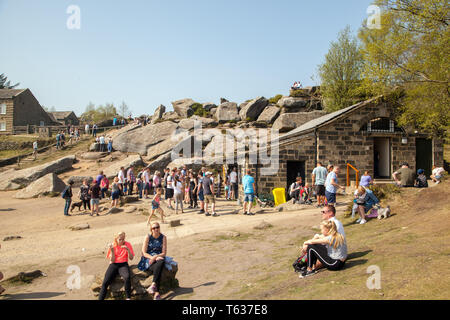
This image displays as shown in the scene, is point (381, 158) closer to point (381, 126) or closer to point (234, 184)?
point (381, 126)

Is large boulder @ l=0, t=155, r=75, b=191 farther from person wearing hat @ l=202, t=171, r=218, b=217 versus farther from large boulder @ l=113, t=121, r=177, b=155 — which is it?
person wearing hat @ l=202, t=171, r=218, b=217

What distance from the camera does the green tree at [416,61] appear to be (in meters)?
13.9

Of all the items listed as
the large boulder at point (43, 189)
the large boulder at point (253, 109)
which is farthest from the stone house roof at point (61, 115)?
the large boulder at point (43, 189)

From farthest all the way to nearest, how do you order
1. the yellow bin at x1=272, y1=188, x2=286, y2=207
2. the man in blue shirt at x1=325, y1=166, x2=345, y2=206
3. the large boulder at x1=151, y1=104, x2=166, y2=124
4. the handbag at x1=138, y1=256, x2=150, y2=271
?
1. the large boulder at x1=151, y1=104, x2=166, y2=124
2. the yellow bin at x1=272, y1=188, x2=286, y2=207
3. the man in blue shirt at x1=325, y1=166, x2=345, y2=206
4. the handbag at x1=138, y1=256, x2=150, y2=271

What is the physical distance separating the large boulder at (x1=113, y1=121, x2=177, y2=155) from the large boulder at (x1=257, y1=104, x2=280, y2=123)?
10.3m

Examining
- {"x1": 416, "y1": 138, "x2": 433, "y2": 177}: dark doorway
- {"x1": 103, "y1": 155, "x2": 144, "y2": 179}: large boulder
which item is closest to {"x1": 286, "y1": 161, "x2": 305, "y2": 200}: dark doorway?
{"x1": 416, "y1": 138, "x2": 433, "y2": 177}: dark doorway

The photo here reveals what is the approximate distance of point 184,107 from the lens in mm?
44750

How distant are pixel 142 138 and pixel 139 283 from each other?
2878 cm

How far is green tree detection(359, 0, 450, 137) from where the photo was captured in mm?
13938

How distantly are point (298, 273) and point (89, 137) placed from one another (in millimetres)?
39834

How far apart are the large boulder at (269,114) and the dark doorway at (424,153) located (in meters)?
18.9
